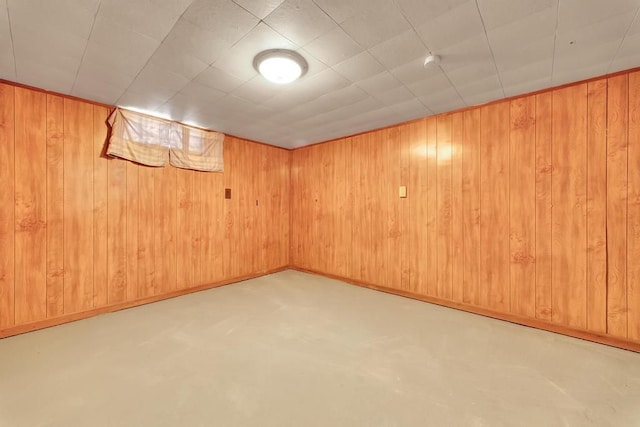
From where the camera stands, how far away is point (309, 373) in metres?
1.80

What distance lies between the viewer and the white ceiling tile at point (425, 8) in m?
1.46

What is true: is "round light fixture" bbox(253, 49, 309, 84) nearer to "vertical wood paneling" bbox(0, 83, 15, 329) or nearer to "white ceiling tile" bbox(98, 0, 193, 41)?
"white ceiling tile" bbox(98, 0, 193, 41)

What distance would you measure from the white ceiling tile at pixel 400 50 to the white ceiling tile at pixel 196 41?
1107 millimetres

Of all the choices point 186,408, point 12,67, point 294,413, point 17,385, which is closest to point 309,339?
point 294,413

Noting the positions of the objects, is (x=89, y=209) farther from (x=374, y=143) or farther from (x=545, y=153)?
(x=545, y=153)

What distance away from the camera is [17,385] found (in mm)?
1662

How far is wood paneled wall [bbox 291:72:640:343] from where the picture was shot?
7.27ft

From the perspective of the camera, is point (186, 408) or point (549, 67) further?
point (549, 67)

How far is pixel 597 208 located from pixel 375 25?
8.42 feet

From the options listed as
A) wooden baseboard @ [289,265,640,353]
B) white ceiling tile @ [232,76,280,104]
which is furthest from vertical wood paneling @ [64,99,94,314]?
wooden baseboard @ [289,265,640,353]

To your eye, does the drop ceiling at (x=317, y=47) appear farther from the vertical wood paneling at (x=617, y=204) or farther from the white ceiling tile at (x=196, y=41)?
the vertical wood paneling at (x=617, y=204)

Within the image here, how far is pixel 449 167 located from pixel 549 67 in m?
1.25

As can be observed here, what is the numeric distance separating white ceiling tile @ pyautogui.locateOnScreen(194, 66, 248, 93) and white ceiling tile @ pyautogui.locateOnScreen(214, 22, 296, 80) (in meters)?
0.07

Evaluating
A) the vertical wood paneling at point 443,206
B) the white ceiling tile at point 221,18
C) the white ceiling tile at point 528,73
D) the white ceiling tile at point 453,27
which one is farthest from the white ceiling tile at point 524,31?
the white ceiling tile at point 221,18
